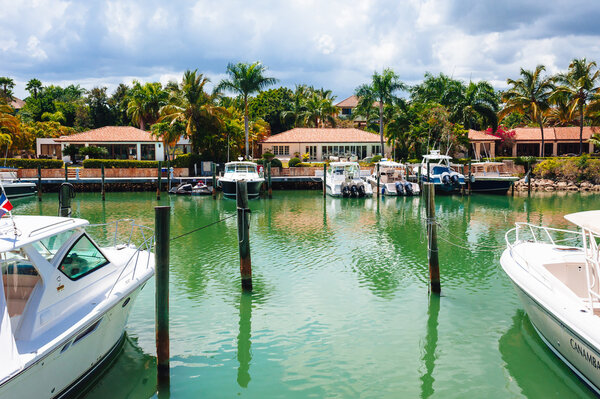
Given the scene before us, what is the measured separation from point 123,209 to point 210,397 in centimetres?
2650

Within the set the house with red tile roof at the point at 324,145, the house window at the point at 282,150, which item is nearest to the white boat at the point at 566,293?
the house with red tile roof at the point at 324,145

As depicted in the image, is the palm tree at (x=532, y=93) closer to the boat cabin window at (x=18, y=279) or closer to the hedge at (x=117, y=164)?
the hedge at (x=117, y=164)

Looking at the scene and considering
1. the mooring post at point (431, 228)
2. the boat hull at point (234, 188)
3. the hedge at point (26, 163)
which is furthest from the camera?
the hedge at point (26, 163)

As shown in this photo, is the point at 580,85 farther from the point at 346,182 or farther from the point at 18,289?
the point at 18,289

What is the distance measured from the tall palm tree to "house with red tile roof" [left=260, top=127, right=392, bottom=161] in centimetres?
1014

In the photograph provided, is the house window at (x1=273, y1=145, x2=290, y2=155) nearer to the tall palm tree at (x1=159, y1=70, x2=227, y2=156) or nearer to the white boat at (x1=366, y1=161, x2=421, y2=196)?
the tall palm tree at (x1=159, y1=70, x2=227, y2=156)

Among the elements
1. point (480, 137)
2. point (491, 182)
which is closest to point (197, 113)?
point (491, 182)

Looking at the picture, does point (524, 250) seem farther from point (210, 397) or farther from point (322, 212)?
point (322, 212)

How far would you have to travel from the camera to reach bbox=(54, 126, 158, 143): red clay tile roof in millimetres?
53125

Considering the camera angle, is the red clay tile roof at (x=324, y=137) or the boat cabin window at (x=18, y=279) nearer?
the boat cabin window at (x=18, y=279)

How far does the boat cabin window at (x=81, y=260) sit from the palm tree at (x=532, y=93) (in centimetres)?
5656

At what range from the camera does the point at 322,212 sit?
3109 cm

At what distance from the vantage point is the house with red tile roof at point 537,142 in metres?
59.1

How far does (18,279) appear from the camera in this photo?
7.33 m
